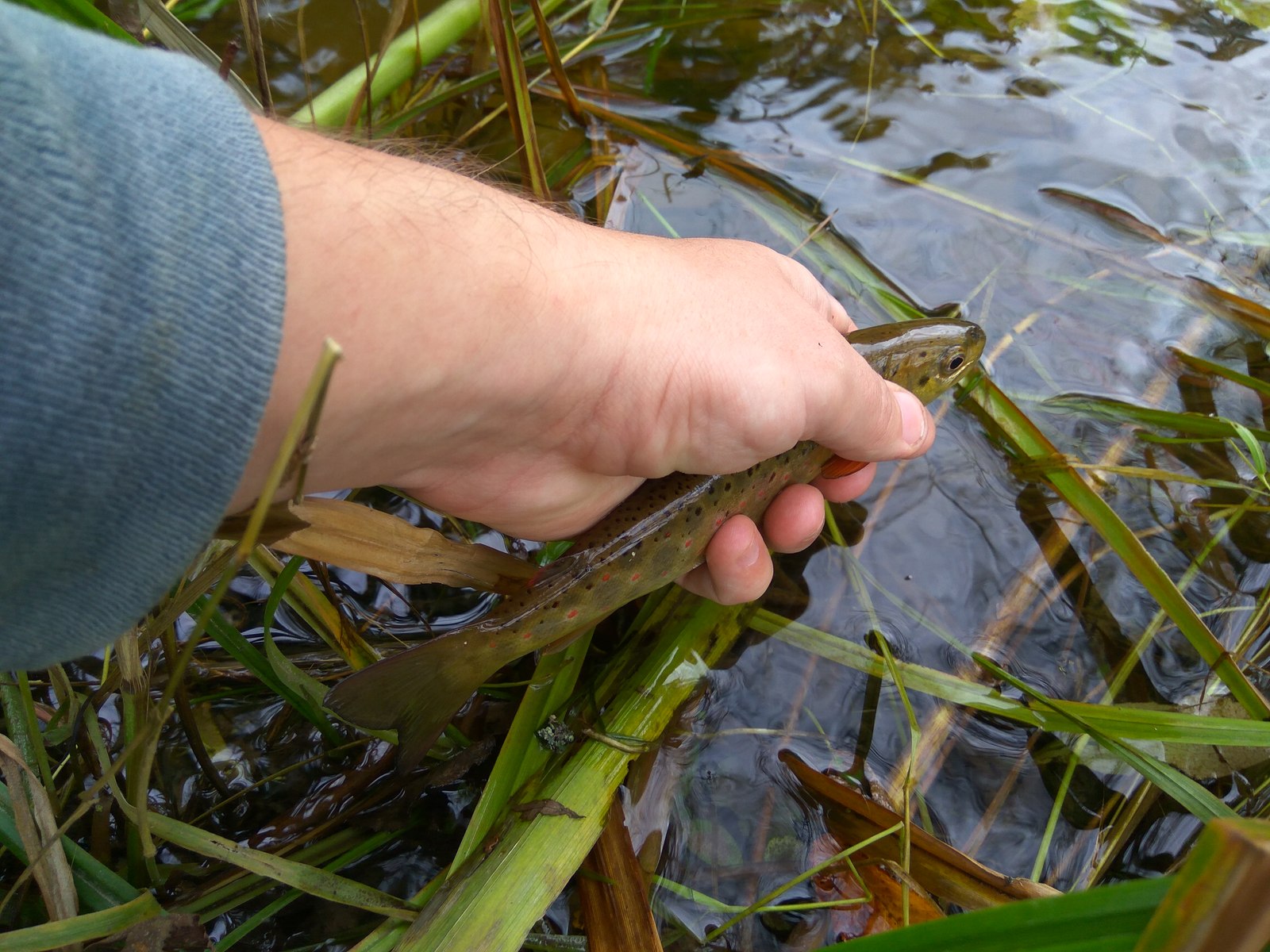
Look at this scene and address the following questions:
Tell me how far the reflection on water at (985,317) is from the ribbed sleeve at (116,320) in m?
1.16

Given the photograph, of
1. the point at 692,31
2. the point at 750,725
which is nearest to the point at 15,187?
the point at 750,725

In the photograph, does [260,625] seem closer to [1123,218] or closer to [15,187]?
[15,187]

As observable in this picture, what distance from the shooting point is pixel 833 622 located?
8.27 ft

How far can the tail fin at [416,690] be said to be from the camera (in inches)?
71.7

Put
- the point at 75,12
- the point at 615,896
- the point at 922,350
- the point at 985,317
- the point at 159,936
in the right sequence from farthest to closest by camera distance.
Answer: the point at 985,317, the point at 922,350, the point at 615,896, the point at 75,12, the point at 159,936

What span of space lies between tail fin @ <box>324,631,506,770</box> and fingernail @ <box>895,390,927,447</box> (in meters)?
1.30

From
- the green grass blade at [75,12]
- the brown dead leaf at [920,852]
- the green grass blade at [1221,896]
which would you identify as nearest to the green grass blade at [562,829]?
the brown dead leaf at [920,852]

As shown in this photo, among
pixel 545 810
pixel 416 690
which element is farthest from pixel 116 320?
pixel 545 810

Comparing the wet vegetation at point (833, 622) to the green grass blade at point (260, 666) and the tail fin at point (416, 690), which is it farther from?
the tail fin at point (416, 690)

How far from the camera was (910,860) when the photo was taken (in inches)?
80.6

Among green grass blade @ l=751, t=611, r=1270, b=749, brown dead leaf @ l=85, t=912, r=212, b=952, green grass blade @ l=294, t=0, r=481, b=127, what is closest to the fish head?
green grass blade @ l=751, t=611, r=1270, b=749

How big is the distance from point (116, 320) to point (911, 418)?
1.95 metres

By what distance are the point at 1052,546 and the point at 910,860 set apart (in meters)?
1.14

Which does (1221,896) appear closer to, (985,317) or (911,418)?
(911,418)
